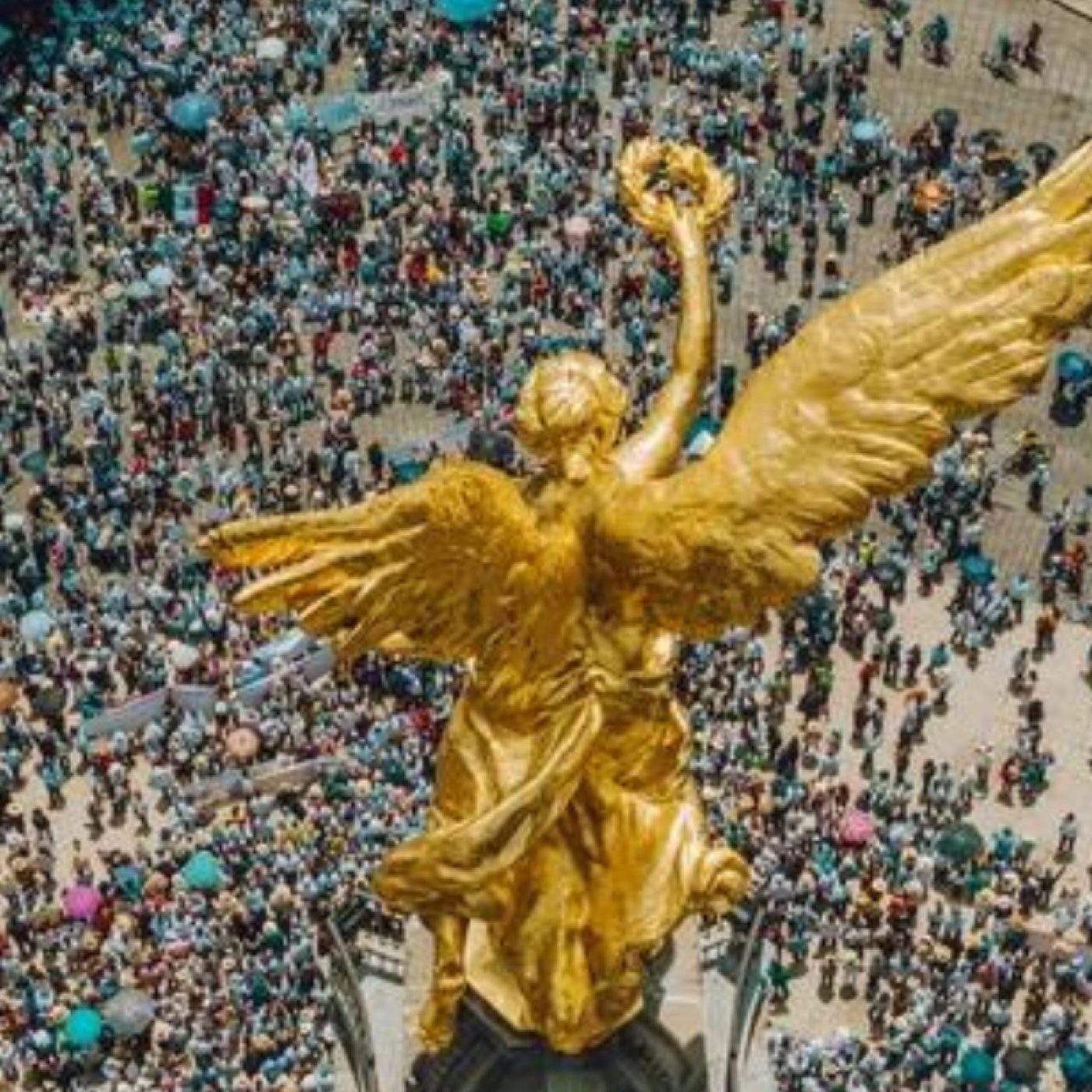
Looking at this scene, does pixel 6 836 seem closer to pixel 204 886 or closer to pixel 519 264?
pixel 204 886

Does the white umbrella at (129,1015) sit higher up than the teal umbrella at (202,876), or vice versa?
the teal umbrella at (202,876)

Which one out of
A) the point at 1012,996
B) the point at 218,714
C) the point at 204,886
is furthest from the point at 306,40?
the point at 1012,996

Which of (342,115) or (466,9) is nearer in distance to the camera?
(342,115)


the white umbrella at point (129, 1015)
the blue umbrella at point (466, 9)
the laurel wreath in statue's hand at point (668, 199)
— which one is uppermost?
the laurel wreath in statue's hand at point (668, 199)

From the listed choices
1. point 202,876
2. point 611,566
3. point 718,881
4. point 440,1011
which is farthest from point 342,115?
point 440,1011

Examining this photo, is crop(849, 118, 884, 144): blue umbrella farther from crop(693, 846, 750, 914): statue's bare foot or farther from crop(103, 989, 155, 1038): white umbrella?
crop(693, 846, 750, 914): statue's bare foot

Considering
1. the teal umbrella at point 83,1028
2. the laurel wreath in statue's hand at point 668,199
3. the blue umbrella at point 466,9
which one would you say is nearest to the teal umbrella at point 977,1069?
the teal umbrella at point 83,1028

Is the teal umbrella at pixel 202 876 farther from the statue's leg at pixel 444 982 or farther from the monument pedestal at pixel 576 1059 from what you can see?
the statue's leg at pixel 444 982

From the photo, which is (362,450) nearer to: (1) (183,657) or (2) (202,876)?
(1) (183,657)
